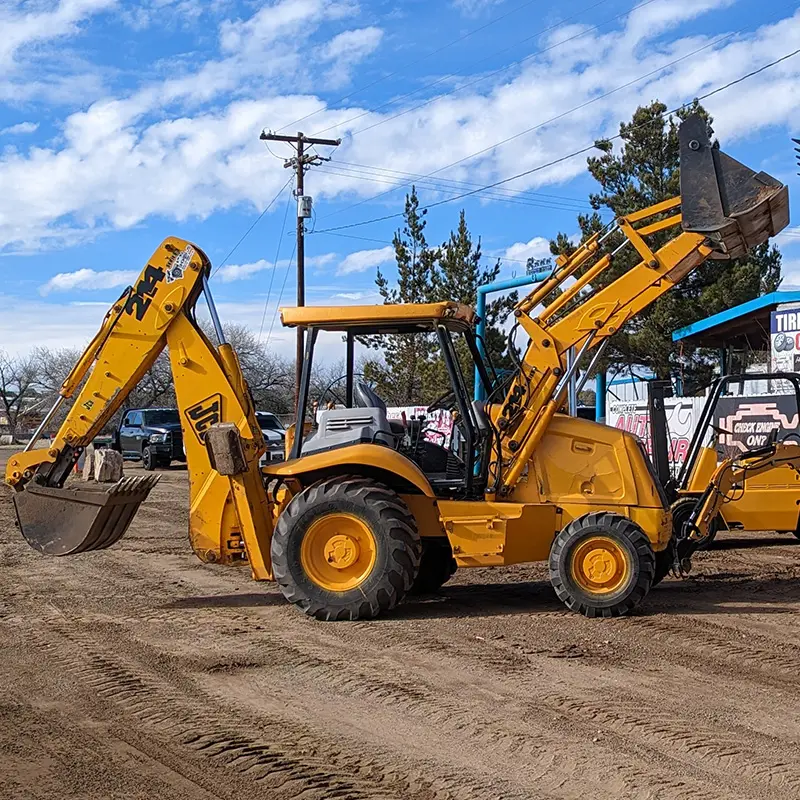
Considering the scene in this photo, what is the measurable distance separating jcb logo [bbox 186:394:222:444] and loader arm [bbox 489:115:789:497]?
2.34 metres

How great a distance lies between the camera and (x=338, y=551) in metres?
8.09

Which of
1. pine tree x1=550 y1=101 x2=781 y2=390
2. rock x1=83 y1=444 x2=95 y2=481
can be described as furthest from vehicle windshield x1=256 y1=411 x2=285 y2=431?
rock x1=83 y1=444 x2=95 y2=481

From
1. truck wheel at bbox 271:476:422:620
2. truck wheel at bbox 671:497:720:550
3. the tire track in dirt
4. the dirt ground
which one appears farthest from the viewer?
truck wheel at bbox 671:497:720:550

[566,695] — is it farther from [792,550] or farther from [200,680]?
[792,550]

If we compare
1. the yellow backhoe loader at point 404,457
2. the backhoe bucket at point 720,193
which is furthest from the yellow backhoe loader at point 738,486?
the backhoe bucket at point 720,193

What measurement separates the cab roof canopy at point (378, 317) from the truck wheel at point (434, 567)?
6.63 feet

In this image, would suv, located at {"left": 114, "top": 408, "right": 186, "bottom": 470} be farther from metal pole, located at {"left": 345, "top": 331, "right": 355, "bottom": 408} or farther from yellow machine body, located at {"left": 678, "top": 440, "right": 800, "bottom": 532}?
metal pole, located at {"left": 345, "top": 331, "right": 355, "bottom": 408}

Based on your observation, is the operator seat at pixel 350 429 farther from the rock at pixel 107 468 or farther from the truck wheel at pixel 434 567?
the rock at pixel 107 468

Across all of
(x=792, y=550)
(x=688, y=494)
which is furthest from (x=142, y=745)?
(x=792, y=550)

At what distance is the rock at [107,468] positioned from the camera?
32.1ft

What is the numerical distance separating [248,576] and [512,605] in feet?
10.0

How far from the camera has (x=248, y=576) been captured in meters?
10.5

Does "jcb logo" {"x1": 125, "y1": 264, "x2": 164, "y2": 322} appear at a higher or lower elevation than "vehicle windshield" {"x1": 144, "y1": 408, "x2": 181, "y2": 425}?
higher

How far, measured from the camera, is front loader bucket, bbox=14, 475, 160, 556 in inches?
330
